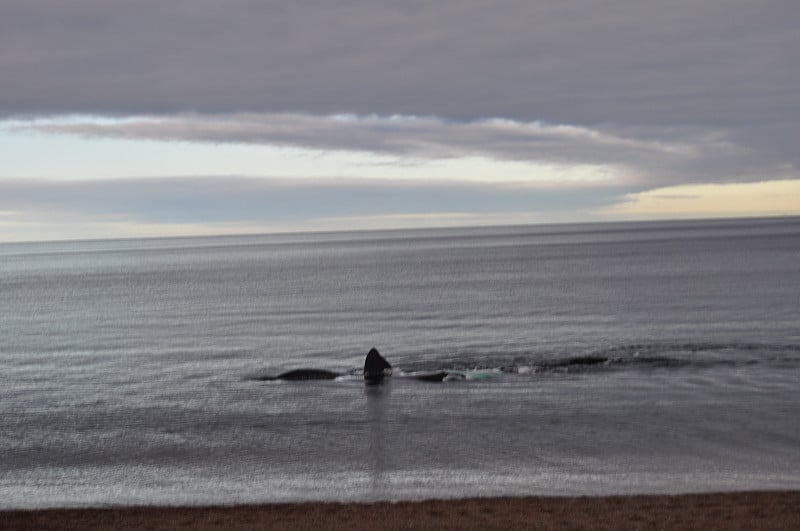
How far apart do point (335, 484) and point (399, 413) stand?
33.5 feet

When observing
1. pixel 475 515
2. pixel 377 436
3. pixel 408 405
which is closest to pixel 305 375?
pixel 408 405

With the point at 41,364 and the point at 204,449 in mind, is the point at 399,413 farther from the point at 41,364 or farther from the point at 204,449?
the point at 41,364

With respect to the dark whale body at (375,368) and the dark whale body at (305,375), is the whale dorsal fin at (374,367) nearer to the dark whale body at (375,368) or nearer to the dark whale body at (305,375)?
the dark whale body at (375,368)

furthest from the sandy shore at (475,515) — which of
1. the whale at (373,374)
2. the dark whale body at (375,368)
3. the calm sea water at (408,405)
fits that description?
the dark whale body at (375,368)

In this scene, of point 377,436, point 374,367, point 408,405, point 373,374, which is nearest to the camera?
point 377,436

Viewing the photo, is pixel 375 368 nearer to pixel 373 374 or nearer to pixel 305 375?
pixel 373 374

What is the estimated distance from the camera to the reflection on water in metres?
25.6

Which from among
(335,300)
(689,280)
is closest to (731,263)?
(689,280)

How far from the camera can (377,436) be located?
32.0 m

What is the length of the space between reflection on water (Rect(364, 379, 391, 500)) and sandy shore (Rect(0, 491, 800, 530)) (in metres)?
2.86

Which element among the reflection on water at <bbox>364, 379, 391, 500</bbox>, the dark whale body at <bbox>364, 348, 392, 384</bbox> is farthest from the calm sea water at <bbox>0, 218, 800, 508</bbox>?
the dark whale body at <bbox>364, 348, 392, 384</bbox>

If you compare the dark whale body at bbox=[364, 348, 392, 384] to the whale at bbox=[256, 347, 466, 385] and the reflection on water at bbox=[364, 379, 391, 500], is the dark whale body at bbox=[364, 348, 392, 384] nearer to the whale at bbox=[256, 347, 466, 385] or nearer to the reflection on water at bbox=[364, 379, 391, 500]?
the whale at bbox=[256, 347, 466, 385]

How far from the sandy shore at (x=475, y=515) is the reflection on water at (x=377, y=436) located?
2856 millimetres

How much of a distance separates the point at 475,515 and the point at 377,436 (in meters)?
11.5
